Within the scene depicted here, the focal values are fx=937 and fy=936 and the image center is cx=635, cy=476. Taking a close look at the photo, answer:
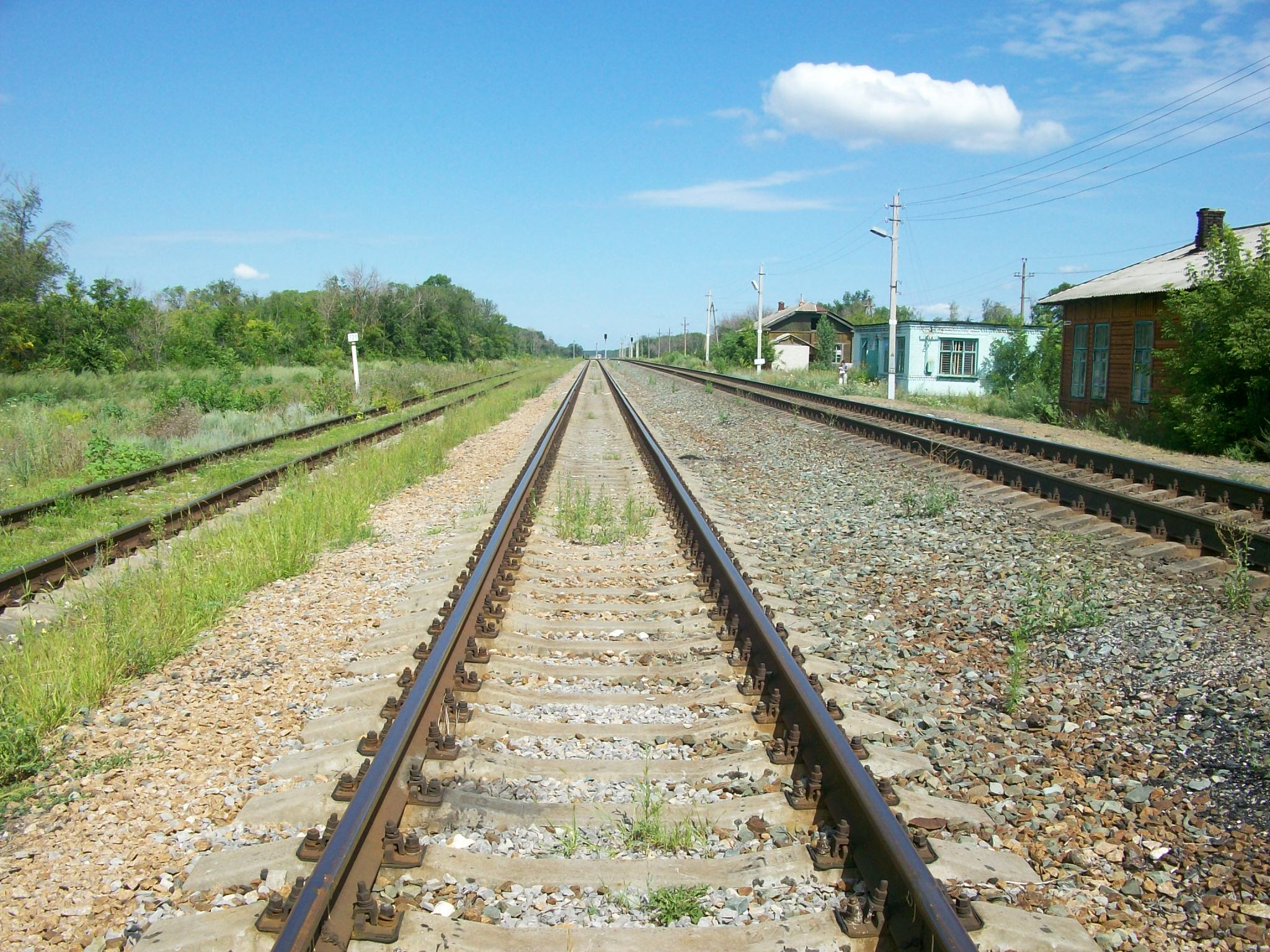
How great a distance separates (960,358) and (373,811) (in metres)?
43.1

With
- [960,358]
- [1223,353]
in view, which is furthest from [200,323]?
[1223,353]

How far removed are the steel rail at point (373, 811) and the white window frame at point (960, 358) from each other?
4003cm

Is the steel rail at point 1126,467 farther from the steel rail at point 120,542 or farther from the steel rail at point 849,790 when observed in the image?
the steel rail at point 120,542

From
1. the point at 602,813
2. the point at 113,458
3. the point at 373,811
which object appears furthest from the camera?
the point at 113,458

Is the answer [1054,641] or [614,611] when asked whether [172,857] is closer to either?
[614,611]

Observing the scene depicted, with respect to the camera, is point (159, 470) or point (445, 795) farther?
point (159, 470)

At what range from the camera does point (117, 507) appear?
1077 centimetres

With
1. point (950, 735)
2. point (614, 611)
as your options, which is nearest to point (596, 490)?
point (614, 611)

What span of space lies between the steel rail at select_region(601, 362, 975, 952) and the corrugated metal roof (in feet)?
59.5

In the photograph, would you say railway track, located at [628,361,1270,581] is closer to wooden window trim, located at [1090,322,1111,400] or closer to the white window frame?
wooden window trim, located at [1090,322,1111,400]

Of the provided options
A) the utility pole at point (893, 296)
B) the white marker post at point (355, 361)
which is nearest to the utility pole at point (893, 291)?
the utility pole at point (893, 296)

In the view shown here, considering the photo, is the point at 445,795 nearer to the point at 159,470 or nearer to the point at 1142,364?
the point at 159,470

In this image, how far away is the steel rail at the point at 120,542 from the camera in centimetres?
694

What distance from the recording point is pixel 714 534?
766 centimetres
